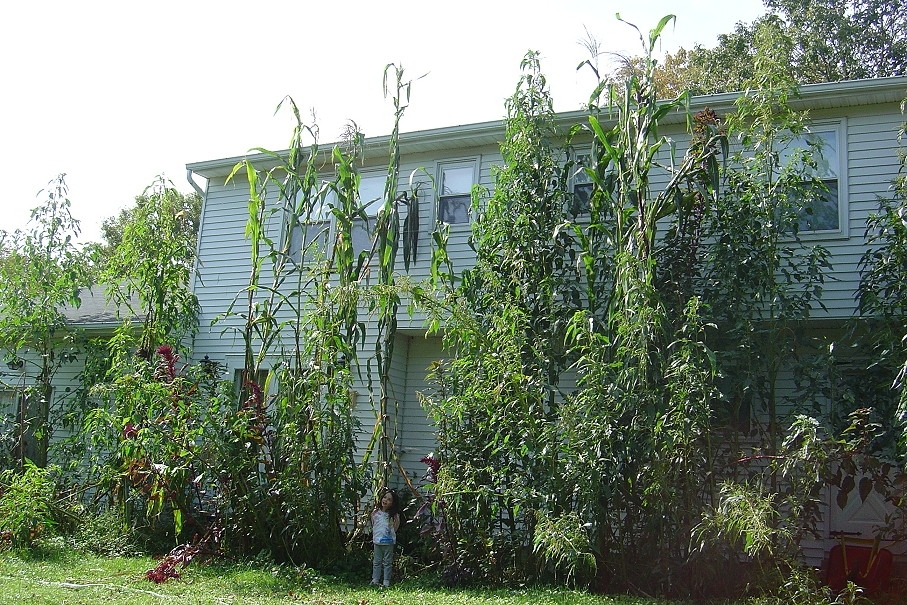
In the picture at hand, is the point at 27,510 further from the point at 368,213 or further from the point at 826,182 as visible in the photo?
the point at 826,182

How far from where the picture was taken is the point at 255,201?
9.21m

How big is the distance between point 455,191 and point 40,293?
604cm

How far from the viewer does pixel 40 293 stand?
11812 millimetres

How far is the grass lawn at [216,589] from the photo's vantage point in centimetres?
693

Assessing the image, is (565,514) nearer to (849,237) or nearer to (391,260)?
(391,260)

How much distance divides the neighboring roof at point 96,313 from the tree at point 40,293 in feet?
2.12

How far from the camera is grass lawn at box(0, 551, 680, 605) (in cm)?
693

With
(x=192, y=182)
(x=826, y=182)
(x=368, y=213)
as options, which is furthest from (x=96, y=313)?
(x=826, y=182)

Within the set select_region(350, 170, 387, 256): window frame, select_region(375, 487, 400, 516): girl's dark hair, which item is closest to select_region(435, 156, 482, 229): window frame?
select_region(350, 170, 387, 256): window frame

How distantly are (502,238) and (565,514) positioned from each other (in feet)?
10.4

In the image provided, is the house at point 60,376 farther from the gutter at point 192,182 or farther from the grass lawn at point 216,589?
the grass lawn at point 216,589

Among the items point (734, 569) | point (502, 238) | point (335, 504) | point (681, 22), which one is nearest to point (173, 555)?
point (335, 504)

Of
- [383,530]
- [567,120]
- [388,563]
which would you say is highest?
[567,120]

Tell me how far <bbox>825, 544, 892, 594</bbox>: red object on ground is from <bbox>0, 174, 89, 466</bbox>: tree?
9.92 m
